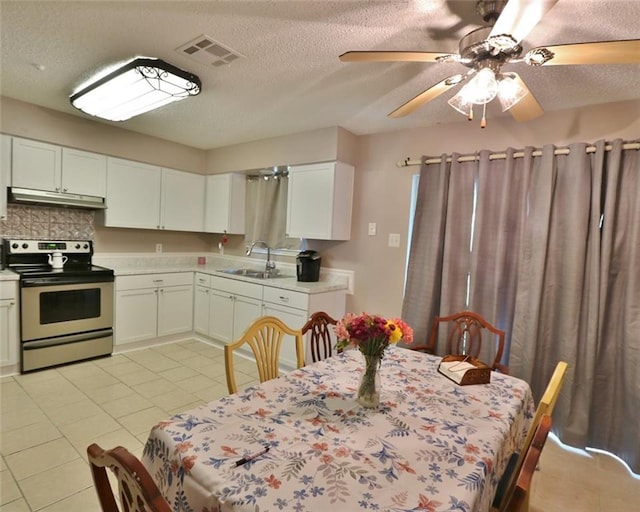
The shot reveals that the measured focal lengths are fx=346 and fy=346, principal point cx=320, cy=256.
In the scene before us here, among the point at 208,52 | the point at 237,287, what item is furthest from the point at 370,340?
the point at 237,287

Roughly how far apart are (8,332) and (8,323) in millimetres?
81

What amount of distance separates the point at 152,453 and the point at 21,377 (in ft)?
9.34

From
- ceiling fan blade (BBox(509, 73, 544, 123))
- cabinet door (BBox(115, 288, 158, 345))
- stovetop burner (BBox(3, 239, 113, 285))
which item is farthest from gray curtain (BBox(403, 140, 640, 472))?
stovetop burner (BBox(3, 239, 113, 285))

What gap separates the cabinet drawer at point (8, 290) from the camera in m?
2.92

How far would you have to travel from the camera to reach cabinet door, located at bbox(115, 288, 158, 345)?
3.64 m

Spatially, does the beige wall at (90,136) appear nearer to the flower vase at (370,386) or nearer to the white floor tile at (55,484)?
the white floor tile at (55,484)

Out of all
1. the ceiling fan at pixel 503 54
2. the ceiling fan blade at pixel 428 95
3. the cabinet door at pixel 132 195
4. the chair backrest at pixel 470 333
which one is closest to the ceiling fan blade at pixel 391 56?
the ceiling fan at pixel 503 54

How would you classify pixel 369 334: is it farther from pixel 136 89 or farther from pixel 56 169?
pixel 56 169

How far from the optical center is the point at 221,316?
3.98 metres

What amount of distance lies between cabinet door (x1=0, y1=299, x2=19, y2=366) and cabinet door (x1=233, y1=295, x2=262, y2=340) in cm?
190

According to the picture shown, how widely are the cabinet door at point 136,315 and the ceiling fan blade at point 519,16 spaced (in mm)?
3810

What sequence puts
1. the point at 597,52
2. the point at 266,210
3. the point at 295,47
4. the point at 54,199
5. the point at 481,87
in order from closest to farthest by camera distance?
the point at 597,52 → the point at 481,87 → the point at 295,47 → the point at 54,199 → the point at 266,210

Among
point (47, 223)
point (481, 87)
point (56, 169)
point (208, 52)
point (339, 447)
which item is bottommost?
point (339, 447)

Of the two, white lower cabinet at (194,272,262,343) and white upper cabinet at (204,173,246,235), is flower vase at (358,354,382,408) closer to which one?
white lower cabinet at (194,272,262,343)
